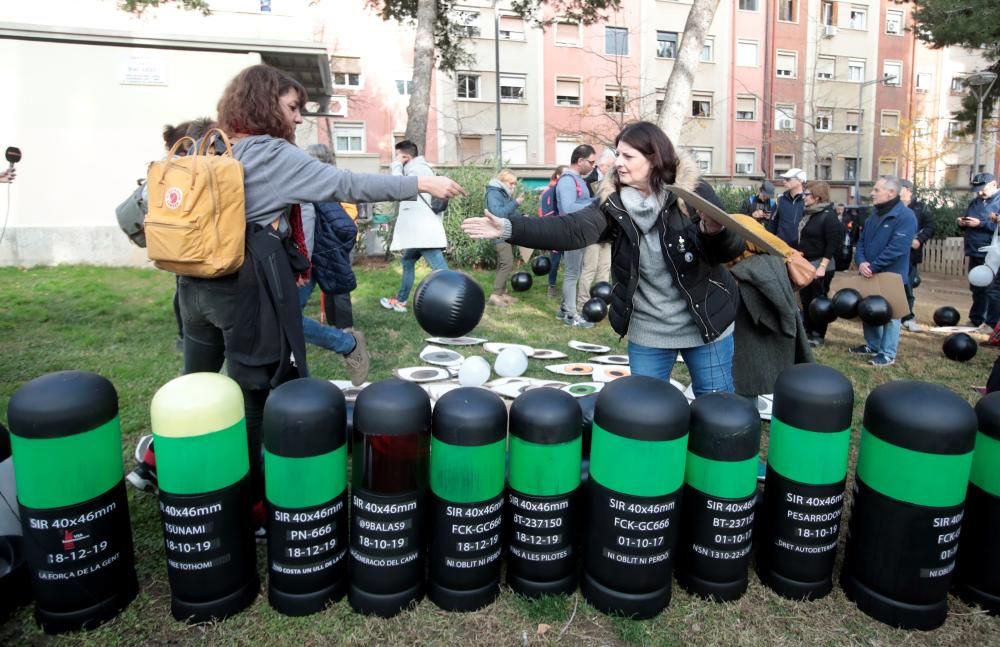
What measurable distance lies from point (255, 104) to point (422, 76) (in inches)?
458

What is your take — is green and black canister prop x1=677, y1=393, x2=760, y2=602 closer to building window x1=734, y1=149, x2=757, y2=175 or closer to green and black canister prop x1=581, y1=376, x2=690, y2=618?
green and black canister prop x1=581, y1=376, x2=690, y2=618

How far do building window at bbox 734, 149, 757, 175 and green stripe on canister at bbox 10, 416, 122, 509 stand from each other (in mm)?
40894

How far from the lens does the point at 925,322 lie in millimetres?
9656

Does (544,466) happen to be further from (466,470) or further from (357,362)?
(357,362)

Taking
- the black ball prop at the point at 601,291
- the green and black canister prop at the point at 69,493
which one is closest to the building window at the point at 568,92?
the black ball prop at the point at 601,291

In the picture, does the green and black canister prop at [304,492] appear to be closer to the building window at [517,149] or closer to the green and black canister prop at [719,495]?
the green and black canister prop at [719,495]

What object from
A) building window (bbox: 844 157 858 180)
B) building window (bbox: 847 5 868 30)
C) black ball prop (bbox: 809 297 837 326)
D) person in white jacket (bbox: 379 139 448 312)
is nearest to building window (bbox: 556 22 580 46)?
building window (bbox: 847 5 868 30)

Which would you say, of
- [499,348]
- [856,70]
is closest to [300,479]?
[499,348]

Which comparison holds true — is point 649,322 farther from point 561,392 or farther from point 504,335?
point 504,335

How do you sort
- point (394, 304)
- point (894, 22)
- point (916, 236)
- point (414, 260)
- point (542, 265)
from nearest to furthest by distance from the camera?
point (414, 260)
point (394, 304)
point (916, 236)
point (542, 265)
point (894, 22)

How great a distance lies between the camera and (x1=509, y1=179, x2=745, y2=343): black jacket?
3.13m

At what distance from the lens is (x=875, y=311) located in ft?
21.5

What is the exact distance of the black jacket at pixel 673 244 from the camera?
3.13m

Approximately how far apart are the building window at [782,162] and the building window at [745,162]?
1.43m
